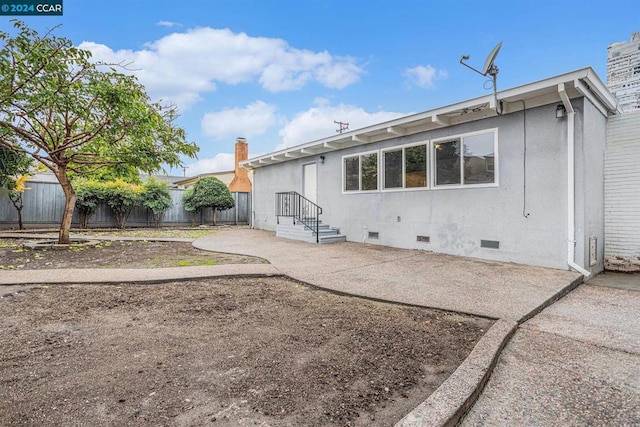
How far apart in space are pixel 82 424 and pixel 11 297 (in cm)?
345

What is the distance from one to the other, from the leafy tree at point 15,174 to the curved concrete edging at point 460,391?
40.4 ft

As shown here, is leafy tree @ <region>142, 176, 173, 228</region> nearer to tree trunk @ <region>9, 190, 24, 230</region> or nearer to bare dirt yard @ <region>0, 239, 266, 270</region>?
tree trunk @ <region>9, 190, 24, 230</region>

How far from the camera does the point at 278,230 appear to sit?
10.5 meters

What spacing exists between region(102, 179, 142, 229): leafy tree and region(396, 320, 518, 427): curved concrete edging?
14202 millimetres

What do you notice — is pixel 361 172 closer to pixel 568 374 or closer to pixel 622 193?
pixel 622 193

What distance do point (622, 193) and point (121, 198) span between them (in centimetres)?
1552

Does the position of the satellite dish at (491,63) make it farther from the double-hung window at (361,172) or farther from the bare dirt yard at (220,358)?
the bare dirt yard at (220,358)

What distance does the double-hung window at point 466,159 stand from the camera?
6375 mm

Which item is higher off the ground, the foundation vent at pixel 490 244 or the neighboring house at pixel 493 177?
the neighboring house at pixel 493 177

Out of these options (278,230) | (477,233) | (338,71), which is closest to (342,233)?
(278,230)

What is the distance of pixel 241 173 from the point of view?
20359mm

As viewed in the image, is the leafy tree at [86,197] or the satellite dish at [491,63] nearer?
the satellite dish at [491,63]

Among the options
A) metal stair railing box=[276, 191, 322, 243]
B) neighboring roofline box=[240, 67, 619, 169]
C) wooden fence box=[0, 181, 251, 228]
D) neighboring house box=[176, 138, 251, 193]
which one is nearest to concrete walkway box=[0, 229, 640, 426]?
metal stair railing box=[276, 191, 322, 243]

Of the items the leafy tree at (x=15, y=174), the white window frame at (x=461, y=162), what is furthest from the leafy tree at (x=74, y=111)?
the white window frame at (x=461, y=162)
